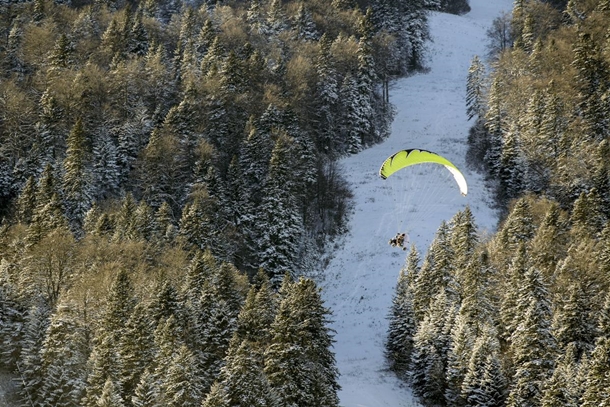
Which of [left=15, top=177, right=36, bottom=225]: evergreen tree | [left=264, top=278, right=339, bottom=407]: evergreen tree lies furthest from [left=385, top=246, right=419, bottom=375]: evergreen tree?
[left=15, top=177, right=36, bottom=225]: evergreen tree

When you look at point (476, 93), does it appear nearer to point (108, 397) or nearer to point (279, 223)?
point (279, 223)

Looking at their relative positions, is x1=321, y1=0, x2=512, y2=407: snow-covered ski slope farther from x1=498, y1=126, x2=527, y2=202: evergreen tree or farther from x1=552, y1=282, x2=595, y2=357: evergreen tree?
x1=552, y1=282, x2=595, y2=357: evergreen tree

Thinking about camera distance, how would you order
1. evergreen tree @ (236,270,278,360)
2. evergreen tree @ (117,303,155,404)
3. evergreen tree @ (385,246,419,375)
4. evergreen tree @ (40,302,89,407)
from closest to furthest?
evergreen tree @ (117,303,155,404) → evergreen tree @ (40,302,89,407) → evergreen tree @ (236,270,278,360) → evergreen tree @ (385,246,419,375)

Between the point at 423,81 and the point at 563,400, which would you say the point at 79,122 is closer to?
the point at 563,400

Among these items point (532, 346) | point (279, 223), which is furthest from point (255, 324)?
point (279, 223)

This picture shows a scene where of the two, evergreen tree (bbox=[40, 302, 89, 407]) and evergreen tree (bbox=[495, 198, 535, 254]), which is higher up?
evergreen tree (bbox=[495, 198, 535, 254])

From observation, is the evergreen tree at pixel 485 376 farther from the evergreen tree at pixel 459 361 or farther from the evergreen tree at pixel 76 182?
the evergreen tree at pixel 76 182

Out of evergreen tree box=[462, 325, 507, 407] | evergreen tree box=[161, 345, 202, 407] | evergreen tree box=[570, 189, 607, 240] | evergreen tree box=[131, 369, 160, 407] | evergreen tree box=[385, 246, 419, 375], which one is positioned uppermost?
evergreen tree box=[570, 189, 607, 240]
